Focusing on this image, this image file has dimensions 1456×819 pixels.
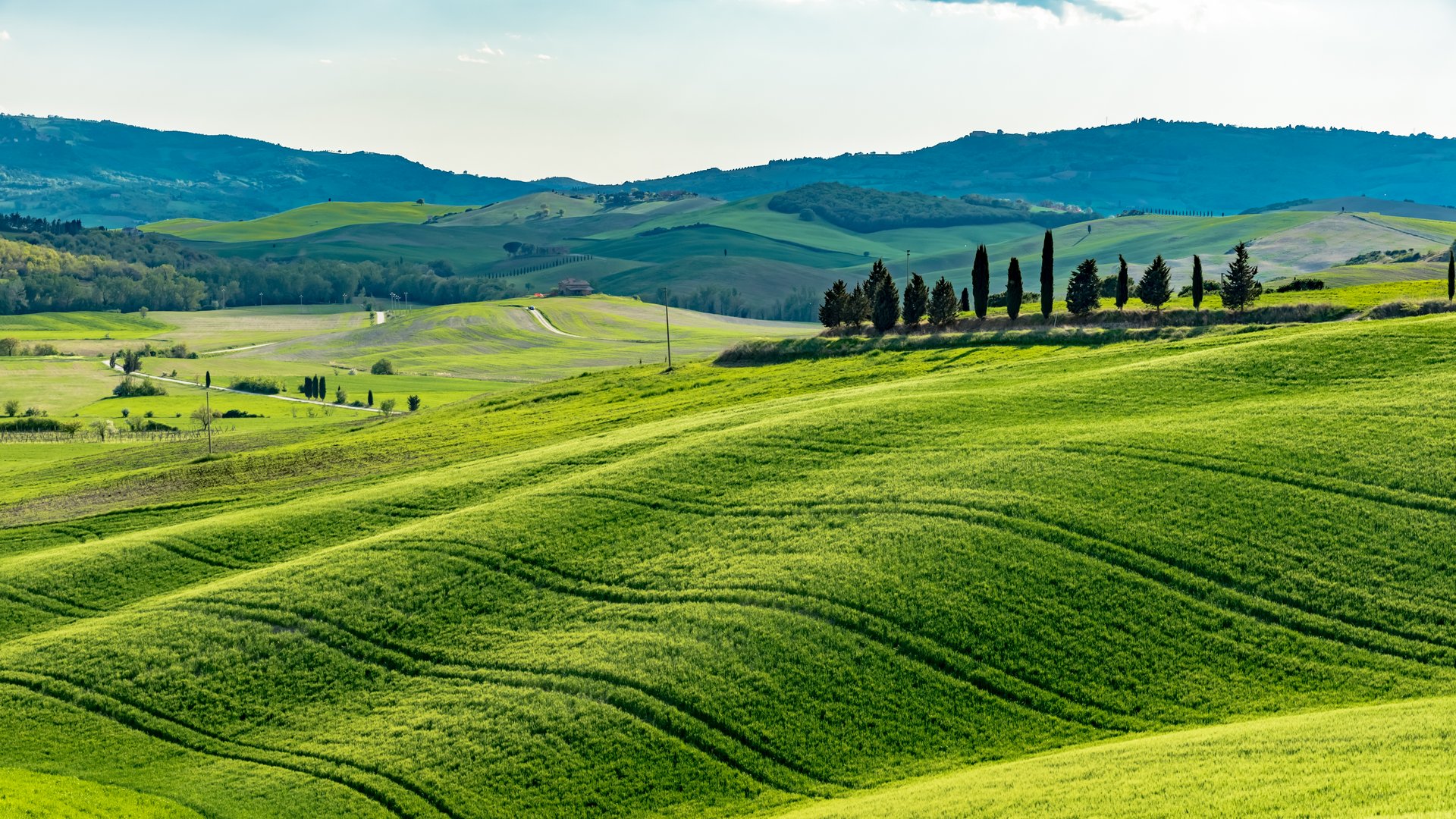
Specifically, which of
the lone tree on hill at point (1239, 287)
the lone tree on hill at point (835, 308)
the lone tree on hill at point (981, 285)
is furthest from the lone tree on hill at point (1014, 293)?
the lone tree on hill at point (835, 308)

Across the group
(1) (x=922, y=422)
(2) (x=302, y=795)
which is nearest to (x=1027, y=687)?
(2) (x=302, y=795)

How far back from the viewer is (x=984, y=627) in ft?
139

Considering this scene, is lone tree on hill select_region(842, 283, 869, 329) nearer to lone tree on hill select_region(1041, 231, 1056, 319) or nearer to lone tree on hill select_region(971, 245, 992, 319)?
lone tree on hill select_region(971, 245, 992, 319)

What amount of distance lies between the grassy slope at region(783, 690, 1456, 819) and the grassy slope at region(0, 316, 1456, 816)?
8.17 ft

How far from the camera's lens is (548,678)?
139 ft

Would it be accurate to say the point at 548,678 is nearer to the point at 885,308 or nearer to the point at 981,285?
the point at 885,308

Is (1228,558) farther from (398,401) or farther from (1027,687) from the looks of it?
(398,401)

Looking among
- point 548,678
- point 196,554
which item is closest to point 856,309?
point 196,554

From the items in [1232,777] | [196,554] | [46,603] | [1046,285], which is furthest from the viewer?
[1046,285]

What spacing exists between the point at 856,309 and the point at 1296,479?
73694 mm

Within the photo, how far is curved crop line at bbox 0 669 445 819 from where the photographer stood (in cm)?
3766

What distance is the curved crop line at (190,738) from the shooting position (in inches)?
1483

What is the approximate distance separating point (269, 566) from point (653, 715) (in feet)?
87.2

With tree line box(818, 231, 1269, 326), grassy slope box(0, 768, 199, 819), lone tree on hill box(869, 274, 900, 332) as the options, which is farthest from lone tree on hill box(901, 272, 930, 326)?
grassy slope box(0, 768, 199, 819)
